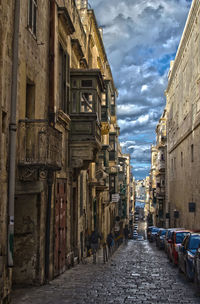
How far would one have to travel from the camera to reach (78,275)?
595 inches

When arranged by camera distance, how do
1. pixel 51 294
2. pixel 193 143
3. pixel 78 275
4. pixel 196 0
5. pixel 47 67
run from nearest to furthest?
pixel 51 294 < pixel 47 67 < pixel 78 275 < pixel 196 0 < pixel 193 143

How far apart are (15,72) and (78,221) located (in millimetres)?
11416

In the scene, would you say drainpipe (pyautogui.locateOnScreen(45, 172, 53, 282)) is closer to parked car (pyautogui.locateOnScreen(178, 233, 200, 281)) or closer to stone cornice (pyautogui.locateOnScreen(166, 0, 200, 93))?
parked car (pyautogui.locateOnScreen(178, 233, 200, 281))

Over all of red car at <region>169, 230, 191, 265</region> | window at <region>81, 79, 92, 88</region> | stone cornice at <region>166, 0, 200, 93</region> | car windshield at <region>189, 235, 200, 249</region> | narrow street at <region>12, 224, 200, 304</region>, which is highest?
stone cornice at <region>166, 0, 200, 93</region>

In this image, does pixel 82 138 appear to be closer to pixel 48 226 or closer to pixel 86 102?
pixel 86 102

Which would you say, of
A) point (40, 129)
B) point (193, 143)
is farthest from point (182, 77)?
point (40, 129)

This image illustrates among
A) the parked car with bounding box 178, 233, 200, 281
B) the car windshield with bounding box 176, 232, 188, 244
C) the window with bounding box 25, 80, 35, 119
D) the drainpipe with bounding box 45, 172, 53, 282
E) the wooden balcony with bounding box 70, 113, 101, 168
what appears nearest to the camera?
the window with bounding box 25, 80, 35, 119

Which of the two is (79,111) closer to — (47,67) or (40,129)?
(47,67)

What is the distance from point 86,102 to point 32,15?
239 inches

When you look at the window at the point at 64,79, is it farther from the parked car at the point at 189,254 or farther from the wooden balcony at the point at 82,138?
the parked car at the point at 189,254

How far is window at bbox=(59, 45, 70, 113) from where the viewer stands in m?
16.8

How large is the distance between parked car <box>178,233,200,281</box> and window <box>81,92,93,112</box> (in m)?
6.83

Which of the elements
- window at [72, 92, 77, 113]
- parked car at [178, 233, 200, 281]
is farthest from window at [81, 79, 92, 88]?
parked car at [178, 233, 200, 281]

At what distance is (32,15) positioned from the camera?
12.4m
